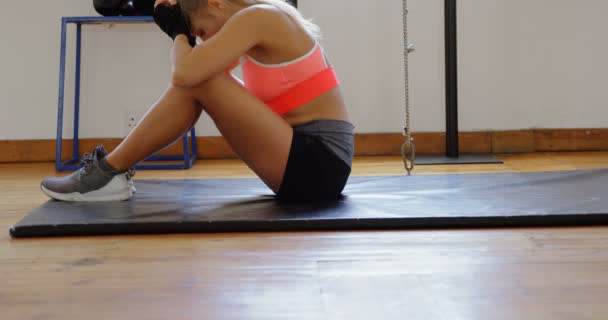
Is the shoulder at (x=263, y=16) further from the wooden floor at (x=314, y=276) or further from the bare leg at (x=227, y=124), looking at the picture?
the wooden floor at (x=314, y=276)

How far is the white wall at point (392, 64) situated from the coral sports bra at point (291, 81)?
1313mm

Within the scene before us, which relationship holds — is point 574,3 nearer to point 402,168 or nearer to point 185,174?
point 402,168

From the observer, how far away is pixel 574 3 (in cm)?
331

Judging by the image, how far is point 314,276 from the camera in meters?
1.38

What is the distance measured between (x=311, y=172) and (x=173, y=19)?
561 mm

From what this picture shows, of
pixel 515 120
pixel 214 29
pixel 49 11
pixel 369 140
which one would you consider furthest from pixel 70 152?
pixel 515 120

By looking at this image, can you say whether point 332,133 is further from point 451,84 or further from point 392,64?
point 392,64

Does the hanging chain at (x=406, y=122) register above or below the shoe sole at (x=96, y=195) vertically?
above

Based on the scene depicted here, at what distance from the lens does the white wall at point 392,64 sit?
330 centimetres

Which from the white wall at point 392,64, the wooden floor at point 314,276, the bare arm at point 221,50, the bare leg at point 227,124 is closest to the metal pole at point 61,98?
the white wall at point 392,64

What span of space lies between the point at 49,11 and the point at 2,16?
0.20 meters

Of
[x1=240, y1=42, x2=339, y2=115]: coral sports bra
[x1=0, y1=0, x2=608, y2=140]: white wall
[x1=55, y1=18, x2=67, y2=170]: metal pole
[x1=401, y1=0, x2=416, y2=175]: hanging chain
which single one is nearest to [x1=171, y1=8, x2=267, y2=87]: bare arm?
[x1=240, y1=42, x2=339, y2=115]: coral sports bra

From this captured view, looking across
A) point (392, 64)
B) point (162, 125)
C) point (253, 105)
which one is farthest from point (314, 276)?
point (392, 64)

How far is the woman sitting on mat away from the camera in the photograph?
75.6 inches
